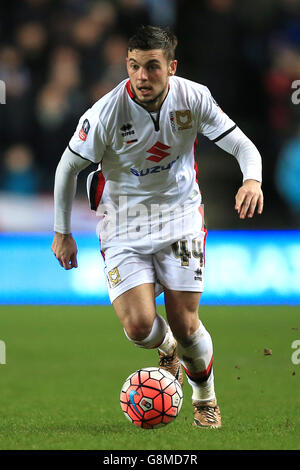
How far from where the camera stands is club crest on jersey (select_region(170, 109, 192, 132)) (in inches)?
175

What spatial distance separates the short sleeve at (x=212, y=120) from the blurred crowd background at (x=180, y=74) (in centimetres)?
555

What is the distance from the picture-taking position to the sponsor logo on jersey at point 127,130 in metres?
4.43

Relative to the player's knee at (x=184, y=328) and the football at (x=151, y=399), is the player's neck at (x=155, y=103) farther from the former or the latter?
the football at (x=151, y=399)

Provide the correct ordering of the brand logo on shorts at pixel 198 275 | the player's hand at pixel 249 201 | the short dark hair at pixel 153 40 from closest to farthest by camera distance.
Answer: the player's hand at pixel 249 201, the short dark hair at pixel 153 40, the brand logo on shorts at pixel 198 275

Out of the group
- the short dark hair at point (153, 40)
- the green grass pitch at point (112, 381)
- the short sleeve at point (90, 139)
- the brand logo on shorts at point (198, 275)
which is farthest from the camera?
the brand logo on shorts at point (198, 275)

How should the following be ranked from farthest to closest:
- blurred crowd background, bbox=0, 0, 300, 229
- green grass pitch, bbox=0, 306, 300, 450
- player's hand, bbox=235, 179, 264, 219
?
blurred crowd background, bbox=0, 0, 300, 229 → player's hand, bbox=235, 179, 264, 219 → green grass pitch, bbox=0, 306, 300, 450

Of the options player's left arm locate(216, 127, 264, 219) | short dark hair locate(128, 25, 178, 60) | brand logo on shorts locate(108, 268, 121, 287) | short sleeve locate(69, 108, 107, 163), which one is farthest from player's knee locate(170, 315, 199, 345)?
short dark hair locate(128, 25, 178, 60)

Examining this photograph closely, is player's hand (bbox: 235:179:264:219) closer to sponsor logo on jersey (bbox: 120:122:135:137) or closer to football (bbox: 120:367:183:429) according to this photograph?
sponsor logo on jersey (bbox: 120:122:135:137)

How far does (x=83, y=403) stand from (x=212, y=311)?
13.6 feet

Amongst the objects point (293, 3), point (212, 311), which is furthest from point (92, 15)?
point (212, 311)

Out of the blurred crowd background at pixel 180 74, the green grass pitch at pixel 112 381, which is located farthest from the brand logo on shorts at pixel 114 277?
Answer: the blurred crowd background at pixel 180 74

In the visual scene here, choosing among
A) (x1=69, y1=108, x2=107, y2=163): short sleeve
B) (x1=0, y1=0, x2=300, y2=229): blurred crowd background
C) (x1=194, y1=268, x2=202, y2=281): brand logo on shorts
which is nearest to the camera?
(x1=69, y1=108, x2=107, y2=163): short sleeve

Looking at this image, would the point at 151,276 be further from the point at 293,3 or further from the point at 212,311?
the point at 293,3

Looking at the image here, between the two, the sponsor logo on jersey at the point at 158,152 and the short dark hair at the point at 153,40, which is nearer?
the short dark hair at the point at 153,40
